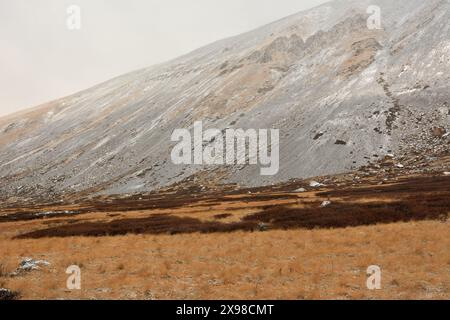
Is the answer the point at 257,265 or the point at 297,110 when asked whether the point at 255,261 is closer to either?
the point at 257,265

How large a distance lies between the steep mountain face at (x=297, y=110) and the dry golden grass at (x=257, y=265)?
6349 centimetres

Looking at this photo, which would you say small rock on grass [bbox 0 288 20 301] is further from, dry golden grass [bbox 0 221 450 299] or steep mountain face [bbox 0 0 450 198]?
steep mountain face [bbox 0 0 450 198]

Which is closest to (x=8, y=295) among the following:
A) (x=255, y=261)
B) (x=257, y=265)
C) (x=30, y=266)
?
(x=30, y=266)

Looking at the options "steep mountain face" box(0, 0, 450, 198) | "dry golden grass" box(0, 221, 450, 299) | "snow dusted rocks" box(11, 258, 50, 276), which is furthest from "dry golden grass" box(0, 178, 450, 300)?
"steep mountain face" box(0, 0, 450, 198)

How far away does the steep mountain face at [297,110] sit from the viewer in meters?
98.4

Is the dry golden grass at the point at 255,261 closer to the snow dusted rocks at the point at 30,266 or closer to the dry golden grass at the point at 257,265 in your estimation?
the dry golden grass at the point at 257,265

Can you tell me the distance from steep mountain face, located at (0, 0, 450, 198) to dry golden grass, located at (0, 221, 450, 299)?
2500 inches

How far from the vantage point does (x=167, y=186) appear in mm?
108312

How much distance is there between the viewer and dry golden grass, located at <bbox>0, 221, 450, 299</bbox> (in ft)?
57.1

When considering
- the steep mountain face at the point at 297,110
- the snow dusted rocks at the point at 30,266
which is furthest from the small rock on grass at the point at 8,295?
the steep mountain face at the point at 297,110
